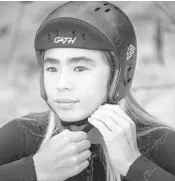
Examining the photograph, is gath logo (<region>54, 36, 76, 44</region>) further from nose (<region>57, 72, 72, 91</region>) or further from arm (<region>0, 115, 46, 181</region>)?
arm (<region>0, 115, 46, 181</region>)

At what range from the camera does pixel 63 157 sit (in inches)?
53.7

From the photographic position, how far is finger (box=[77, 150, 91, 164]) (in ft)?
4.51

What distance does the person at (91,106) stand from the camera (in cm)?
132

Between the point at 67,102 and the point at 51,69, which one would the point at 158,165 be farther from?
the point at 51,69

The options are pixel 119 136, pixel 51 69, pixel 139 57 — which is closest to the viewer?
pixel 119 136

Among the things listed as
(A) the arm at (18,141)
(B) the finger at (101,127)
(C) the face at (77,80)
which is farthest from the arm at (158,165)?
(A) the arm at (18,141)

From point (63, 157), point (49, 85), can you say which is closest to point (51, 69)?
point (49, 85)

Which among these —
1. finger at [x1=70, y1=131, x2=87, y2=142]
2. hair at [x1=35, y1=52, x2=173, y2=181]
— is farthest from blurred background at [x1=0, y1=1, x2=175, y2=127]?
finger at [x1=70, y1=131, x2=87, y2=142]

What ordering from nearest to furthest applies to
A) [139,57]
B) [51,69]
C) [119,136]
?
[119,136], [51,69], [139,57]

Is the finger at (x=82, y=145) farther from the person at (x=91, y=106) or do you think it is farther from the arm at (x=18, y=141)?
the arm at (x=18, y=141)

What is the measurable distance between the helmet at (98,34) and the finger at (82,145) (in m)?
0.15

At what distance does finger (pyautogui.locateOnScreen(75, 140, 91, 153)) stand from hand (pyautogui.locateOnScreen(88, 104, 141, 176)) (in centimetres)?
7

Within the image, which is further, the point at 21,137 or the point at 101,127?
the point at 21,137

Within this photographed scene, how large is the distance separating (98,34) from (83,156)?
371 mm
